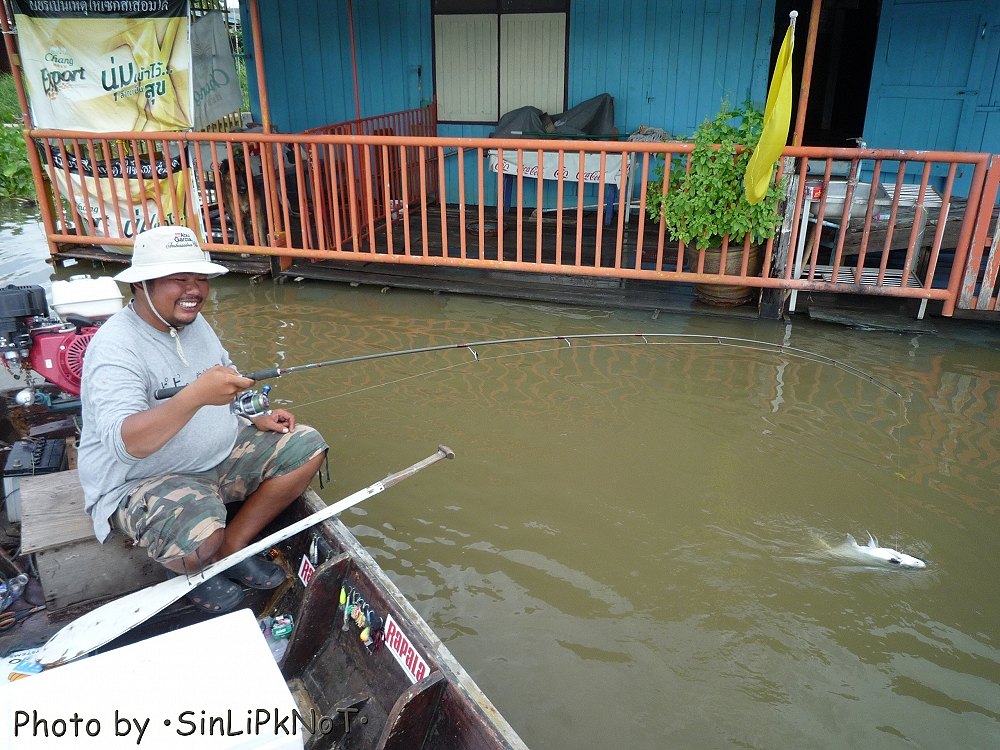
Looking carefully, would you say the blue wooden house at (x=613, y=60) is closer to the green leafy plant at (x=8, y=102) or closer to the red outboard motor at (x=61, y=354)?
the red outboard motor at (x=61, y=354)

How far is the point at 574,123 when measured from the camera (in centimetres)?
909

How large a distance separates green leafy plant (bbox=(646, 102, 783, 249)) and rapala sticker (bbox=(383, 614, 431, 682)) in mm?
4824

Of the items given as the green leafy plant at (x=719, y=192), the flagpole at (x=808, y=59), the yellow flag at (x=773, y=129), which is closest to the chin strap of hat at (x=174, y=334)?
the yellow flag at (x=773, y=129)

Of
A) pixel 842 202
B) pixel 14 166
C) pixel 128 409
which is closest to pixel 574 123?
pixel 842 202

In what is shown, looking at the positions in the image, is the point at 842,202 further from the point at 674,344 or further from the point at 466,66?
the point at 466,66

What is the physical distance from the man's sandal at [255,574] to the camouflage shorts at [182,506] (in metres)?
0.30

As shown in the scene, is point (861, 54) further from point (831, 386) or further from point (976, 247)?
point (831, 386)

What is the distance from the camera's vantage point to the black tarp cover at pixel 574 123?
9070mm

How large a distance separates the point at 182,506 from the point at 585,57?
805cm

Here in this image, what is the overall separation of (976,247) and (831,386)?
1733 millimetres

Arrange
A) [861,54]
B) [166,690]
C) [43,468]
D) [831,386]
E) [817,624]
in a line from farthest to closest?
[861,54] → [831,386] → [43,468] → [817,624] → [166,690]

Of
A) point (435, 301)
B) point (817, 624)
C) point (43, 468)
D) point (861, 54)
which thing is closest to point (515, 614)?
point (817, 624)

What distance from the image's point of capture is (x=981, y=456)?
4668 mm

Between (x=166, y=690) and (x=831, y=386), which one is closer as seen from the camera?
(x=166, y=690)
